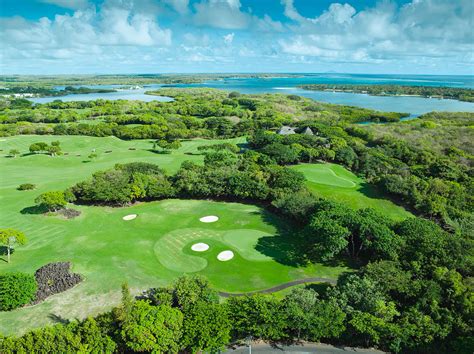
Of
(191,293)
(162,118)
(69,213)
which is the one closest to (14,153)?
(69,213)

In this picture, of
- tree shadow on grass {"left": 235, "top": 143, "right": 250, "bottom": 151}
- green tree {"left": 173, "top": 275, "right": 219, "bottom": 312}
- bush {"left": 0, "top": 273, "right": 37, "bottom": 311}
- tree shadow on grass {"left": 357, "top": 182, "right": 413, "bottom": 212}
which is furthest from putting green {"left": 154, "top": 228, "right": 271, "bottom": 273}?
tree shadow on grass {"left": 235, "top": 143, "right": 250, "bottom": 151}

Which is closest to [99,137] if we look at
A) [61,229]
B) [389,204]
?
[61,229]

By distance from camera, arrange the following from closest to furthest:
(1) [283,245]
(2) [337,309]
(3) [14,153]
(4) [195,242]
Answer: (2) [337,309], (1) [283,245], (4) [195,242], (3) [14,153]

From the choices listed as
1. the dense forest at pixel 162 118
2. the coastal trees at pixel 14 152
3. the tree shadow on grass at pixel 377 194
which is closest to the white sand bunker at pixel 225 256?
the tree shadow on grass at pixel 377 194

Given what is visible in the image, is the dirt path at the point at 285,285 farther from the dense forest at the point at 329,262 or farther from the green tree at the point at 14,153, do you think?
the green tree at the point at 14,153

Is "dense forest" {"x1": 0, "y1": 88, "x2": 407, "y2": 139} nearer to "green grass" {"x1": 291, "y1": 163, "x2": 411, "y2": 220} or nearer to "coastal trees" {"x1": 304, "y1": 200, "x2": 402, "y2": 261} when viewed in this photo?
"green grass" {"x1": 291, "y1": 163, "x2": 411, "y2": 220}

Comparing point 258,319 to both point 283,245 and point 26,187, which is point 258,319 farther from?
point 26,187

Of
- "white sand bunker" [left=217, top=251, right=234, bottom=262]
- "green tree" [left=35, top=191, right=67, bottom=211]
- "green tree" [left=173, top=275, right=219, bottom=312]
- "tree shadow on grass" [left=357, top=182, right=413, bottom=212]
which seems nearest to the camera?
"green tree" [left=173, top=275, right=219, bottom=312]

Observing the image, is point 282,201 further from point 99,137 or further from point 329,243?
point 99,137
